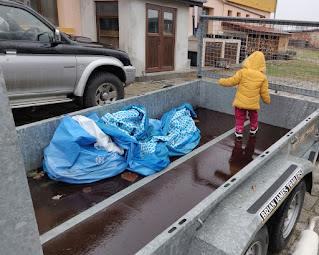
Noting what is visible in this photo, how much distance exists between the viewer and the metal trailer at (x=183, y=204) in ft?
5.39

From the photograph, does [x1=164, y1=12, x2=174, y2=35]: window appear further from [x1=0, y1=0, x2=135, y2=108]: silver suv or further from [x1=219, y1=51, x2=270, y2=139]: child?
[x1=219, y1=51, x2=270, y2=139]: child

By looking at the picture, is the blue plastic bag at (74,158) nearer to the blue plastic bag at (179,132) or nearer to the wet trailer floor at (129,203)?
the wet trailer floor at (129,203)

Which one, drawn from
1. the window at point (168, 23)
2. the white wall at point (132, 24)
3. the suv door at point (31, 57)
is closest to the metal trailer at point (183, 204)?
the suv door at point (31, 57)

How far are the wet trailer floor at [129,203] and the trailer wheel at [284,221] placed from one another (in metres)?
0.68

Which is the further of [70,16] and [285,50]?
[70,16]

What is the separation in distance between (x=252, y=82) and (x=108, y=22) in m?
7.60

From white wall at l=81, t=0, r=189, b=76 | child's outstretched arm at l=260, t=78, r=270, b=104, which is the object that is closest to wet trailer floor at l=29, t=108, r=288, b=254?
child's outstretched arm at l=260, t=78, r=270, b=104

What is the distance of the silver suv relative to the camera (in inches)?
185

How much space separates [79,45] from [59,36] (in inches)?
19.5

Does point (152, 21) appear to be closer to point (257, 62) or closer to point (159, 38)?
point (159, 38)

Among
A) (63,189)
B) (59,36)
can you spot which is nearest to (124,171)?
(63,189)

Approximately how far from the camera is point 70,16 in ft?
32.9

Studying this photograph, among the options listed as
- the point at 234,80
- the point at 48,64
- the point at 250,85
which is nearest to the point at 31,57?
the point at 48,64

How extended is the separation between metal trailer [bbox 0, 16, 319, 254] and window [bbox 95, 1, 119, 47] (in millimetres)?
6987
